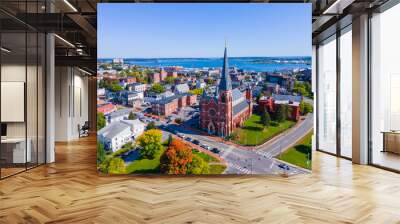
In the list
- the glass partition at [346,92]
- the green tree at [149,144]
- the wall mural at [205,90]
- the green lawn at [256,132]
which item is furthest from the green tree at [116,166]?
the glass partition at [346,92]

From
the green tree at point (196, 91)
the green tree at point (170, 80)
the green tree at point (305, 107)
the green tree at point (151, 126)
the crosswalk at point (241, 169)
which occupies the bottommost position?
the crosswalk at point (241, 169)

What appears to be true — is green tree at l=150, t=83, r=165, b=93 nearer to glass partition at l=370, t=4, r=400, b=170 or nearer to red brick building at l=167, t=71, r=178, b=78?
red brick building at l=167, t=71, r=178, b=78

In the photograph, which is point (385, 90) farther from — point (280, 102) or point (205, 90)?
point (205, 90)

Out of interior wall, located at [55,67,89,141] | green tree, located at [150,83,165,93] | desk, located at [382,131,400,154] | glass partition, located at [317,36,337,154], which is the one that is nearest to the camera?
green tree, located at [150,83,165,93]

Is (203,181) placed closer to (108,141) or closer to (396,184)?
(108,141)

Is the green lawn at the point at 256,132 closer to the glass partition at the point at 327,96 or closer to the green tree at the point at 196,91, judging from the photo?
the green tree at the point at 196,91

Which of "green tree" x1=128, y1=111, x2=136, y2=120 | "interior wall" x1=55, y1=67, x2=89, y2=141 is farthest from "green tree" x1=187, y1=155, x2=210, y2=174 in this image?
"interior wall" x1=55, y1=67, x2=89, y2=141
